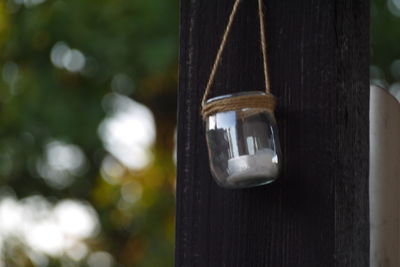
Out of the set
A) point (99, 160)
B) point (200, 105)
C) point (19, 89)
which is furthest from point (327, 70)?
point (99, 160)

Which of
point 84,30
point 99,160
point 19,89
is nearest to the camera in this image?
point 84,30

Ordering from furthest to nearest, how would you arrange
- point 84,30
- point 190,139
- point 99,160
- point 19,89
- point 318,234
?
point 99,160
point 19,89
point 84,30
point 190,139
point 318,234

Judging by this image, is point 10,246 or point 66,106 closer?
point 66,106

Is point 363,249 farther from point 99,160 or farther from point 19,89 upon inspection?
point 99,160

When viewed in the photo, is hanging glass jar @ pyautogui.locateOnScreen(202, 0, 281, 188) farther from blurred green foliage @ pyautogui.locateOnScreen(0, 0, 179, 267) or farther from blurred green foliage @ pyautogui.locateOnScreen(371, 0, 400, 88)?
blurred green foliage @ pyautogui.locateOnScreen(371, 0, 400, 88)

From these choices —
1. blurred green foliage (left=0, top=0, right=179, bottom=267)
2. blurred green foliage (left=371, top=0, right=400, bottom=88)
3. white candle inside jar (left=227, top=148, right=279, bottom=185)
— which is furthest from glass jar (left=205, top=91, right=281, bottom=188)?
blurred green foliage (left=371, top=0, right=400, bottom=88)

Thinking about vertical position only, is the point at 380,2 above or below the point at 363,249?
above

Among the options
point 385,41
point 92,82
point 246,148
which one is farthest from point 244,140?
point 92,82
